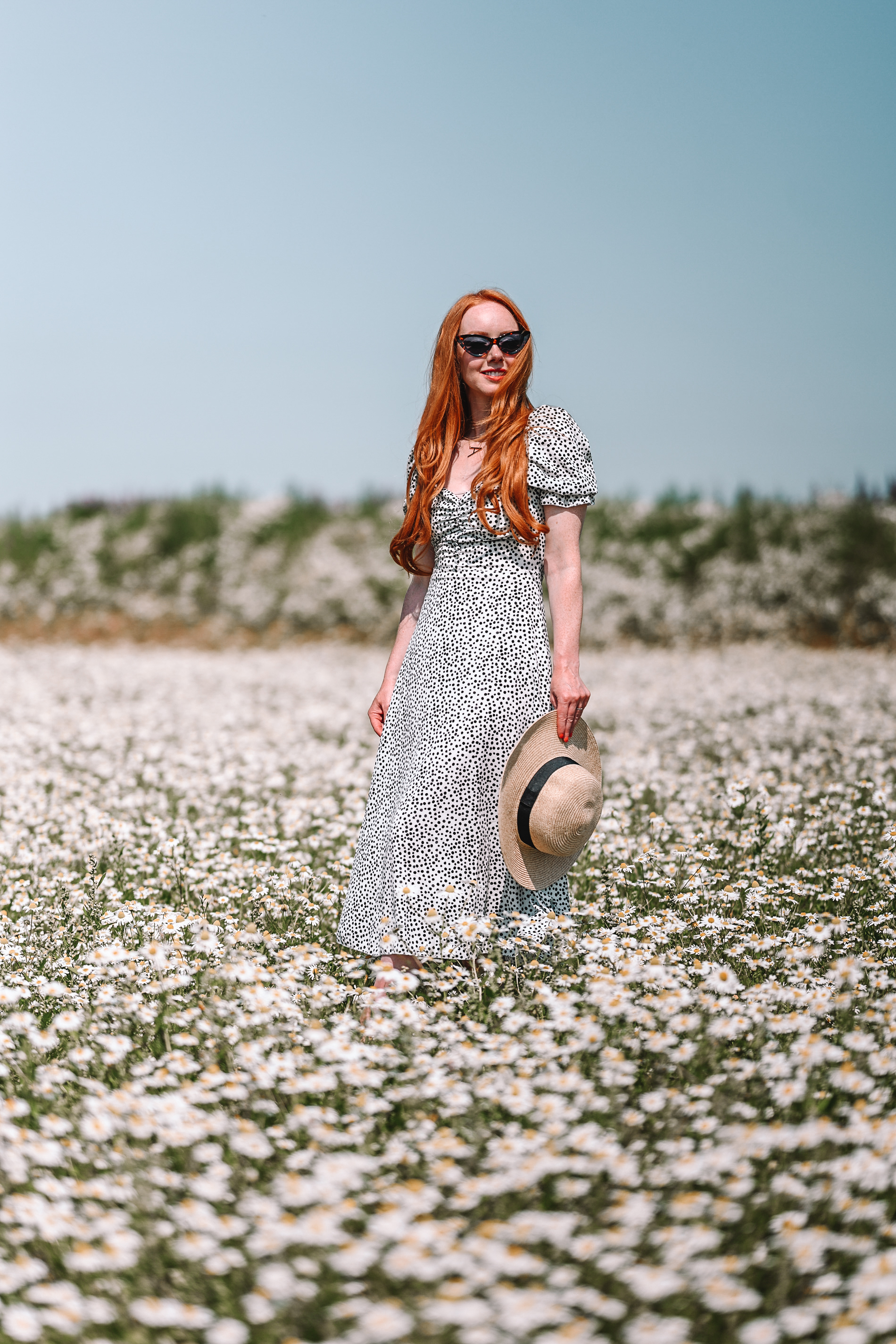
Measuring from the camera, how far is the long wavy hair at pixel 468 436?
3783mm

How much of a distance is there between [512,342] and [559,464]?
0.48m

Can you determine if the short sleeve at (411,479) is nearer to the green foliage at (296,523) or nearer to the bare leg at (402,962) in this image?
the bare leg at (402,962)

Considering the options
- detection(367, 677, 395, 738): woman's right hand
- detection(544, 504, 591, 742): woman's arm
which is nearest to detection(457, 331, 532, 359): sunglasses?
detection(544, 504, 591, 742): woman's arm

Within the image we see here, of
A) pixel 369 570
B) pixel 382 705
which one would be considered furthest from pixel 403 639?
pixel 369 570

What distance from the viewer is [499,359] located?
391 centimetres

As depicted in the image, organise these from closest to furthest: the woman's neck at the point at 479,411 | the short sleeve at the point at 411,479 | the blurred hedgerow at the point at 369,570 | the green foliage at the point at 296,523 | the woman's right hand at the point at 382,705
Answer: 1. the woman's neck at the point at 479,411
2. the short sleeve at the point at 411,479
3. the woman's right hand at the point at 382,705
4. the blurred hedgerow at the point at 369,570
5. the green foliage at the point at 296,523

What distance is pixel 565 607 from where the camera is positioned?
151 inches

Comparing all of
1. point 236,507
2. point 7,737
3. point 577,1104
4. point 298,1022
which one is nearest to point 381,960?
point 298,1022

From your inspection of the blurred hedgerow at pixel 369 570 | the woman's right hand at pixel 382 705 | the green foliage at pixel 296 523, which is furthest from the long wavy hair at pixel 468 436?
the green foliage at pixel 296 523

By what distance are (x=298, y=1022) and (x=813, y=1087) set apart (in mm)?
1425

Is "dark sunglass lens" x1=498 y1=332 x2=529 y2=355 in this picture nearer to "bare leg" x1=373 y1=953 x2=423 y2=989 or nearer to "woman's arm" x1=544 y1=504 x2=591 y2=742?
"woman's arm" x1=544 y1=504 x2=591 y2=742

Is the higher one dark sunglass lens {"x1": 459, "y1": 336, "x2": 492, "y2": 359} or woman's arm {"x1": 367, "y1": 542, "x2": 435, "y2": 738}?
dark sunglass lens {"x1": 459, "y1": 336, "x2": 492, "y2": 359}

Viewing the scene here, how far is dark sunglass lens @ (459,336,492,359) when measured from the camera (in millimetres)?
3908

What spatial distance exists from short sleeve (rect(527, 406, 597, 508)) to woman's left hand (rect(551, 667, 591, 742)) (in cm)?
58
